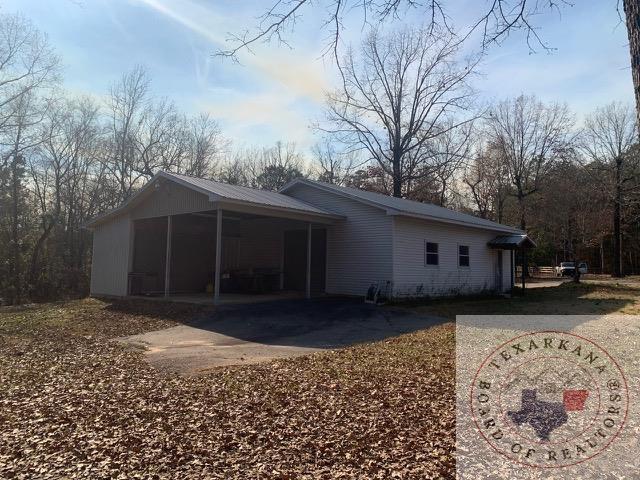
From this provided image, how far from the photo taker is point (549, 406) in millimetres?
4352

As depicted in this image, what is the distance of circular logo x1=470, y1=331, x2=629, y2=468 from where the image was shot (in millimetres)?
3566

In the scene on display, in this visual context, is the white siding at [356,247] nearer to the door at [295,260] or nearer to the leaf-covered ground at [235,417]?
the door at [295,260]

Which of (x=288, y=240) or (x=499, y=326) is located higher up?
(x=288, y=240)

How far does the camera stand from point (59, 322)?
11789 mm

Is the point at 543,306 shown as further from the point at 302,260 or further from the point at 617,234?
the point at 617,234

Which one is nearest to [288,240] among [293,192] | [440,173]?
[293,192]

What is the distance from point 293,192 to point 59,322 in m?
9.56

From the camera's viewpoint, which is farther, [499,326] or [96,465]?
[499,326]

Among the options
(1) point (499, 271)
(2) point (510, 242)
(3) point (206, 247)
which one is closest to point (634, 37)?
(3) point (206, 247)

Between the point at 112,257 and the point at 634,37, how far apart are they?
17.0m

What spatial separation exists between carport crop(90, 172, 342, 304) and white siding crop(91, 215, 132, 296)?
0.04 m

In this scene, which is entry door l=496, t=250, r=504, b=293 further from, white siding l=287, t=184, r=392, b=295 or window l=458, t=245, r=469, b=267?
white siding l=287, t=184, r=392, b=295

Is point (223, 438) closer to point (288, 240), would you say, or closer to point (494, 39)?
point (494, 39)

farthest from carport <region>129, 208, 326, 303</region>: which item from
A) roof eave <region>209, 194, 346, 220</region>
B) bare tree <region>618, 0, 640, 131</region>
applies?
bare tree <region>618, 0, 640, 131</region>
